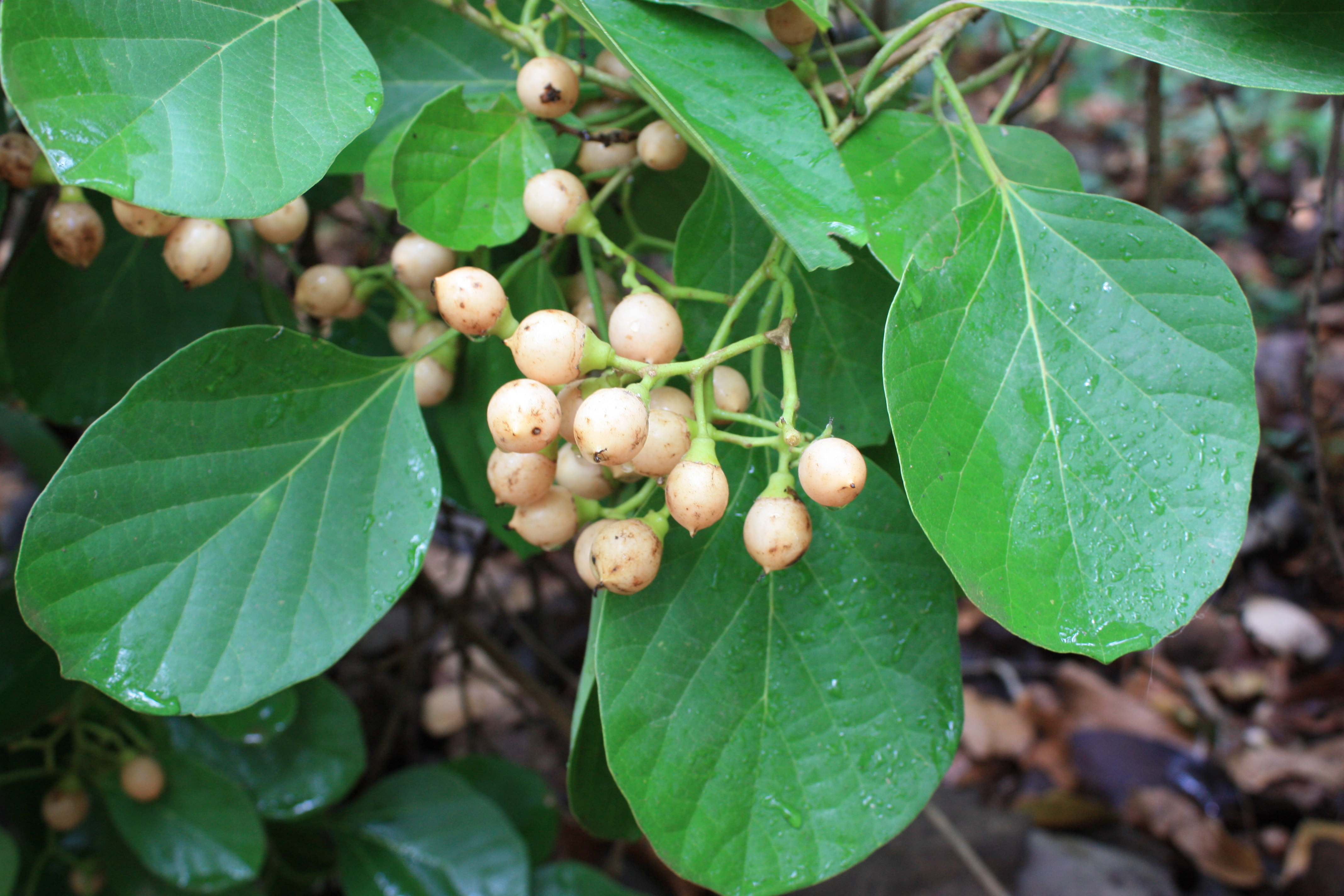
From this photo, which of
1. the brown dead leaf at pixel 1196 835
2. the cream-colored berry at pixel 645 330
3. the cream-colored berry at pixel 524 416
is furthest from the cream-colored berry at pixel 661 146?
the brown dead leaf at pixel 1196 835

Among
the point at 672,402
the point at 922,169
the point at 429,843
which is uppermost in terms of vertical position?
the point at 922,169

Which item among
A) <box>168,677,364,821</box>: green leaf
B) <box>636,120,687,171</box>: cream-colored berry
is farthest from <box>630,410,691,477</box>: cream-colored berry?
<box>168,677,364,821</box>: green leaf

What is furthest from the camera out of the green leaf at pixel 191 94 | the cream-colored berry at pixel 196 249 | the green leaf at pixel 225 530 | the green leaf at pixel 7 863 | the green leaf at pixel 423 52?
the green leaf at pixel 7 863

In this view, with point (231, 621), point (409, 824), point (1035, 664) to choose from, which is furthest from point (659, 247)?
point (1035, 664)

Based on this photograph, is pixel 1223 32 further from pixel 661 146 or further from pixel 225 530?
pixel 225 530

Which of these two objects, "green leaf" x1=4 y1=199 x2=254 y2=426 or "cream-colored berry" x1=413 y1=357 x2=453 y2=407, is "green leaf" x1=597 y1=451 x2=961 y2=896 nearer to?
"cream-colored berry" x1=413 y1=357 x2=453 y2=407

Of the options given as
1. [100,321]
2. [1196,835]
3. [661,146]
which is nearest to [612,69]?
[661,146]

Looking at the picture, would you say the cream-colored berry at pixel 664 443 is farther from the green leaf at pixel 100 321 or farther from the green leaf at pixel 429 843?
the green leaf at pixel 429 843
